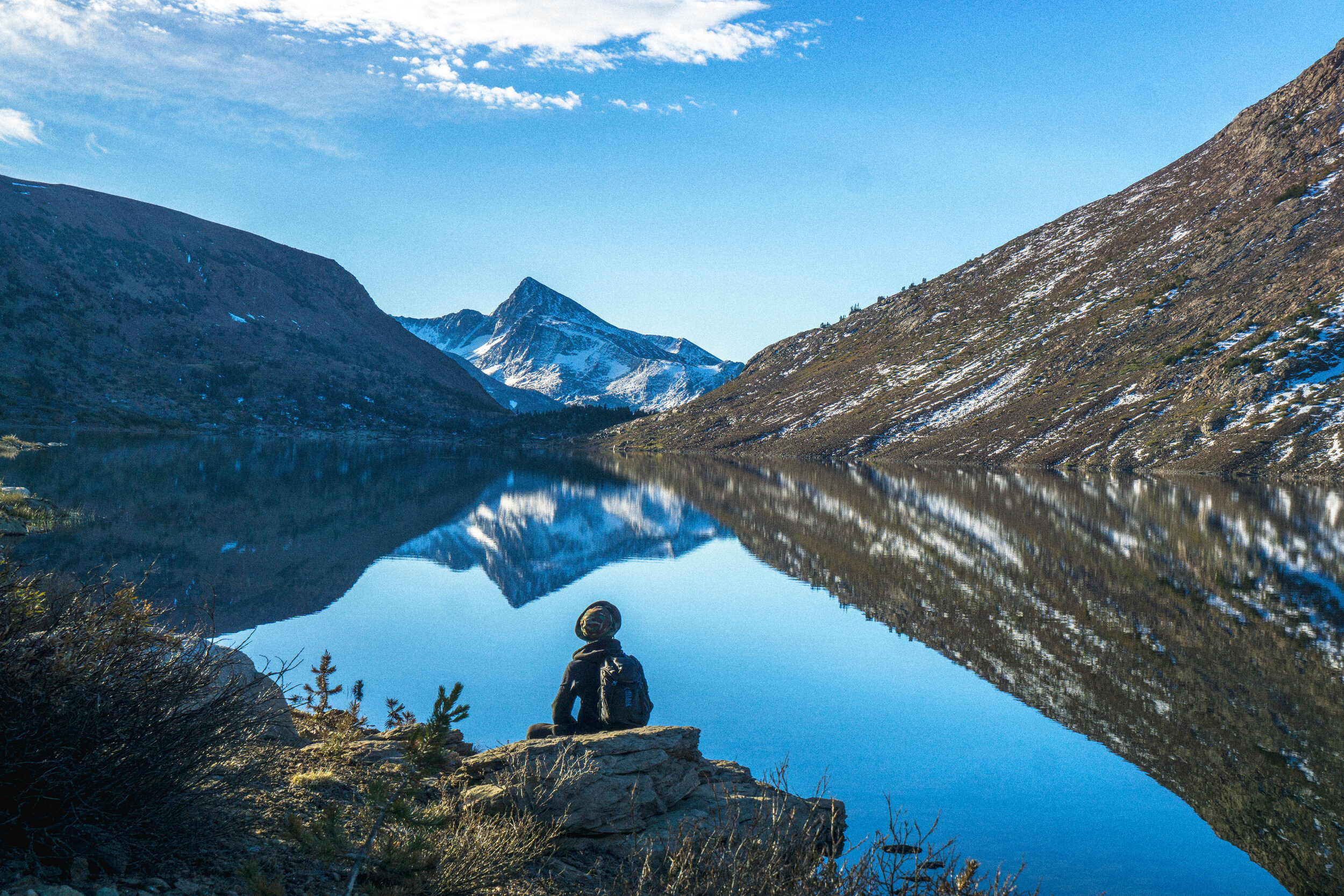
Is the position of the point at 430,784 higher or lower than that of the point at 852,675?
lower

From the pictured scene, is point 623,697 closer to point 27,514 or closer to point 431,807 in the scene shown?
point 431,807

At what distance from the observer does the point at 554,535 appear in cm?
3697

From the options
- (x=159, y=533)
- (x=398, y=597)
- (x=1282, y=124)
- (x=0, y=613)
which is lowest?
(x=0, y=613)

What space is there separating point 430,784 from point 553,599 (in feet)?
50.0

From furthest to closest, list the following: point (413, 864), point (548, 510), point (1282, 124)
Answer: point (1282, 124)
point (548, 510)
point (413, 864)

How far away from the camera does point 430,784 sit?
8.20 metres

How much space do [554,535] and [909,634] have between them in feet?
69.2

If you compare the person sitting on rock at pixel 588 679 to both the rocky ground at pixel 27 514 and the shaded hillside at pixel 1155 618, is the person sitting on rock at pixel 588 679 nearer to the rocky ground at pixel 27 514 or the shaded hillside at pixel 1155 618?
the shaded hillside at pixel 1155 618

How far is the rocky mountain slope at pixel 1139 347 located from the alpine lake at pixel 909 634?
50.5 meters

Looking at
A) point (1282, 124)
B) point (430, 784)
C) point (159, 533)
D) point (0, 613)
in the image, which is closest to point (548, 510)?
point (159, 533)

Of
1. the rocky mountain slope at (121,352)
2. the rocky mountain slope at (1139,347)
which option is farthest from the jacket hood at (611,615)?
the rocky mountain slope at (121,352)

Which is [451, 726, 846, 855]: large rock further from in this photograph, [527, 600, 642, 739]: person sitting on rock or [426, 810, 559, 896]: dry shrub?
[527, 600, 642, 739]: person sitting on rock

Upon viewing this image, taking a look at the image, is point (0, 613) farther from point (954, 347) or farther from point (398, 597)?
point (954, 347)

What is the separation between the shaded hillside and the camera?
10.3 meters
